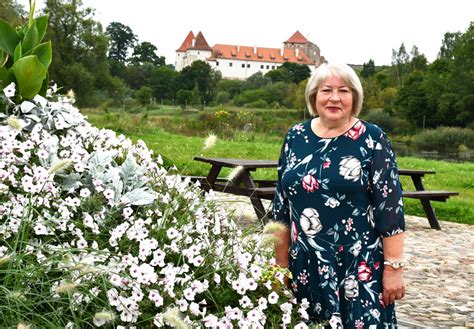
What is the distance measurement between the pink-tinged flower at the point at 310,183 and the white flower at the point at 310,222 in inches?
3.7

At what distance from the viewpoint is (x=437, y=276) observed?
212 inches

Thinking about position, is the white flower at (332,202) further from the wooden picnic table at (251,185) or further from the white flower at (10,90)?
the wooden picnic table at (251,185)

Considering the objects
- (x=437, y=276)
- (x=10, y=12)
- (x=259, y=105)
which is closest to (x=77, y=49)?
(x=10, y=12)

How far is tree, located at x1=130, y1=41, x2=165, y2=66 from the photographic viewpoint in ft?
280

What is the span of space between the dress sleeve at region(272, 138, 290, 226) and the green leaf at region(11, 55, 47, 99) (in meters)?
1.48

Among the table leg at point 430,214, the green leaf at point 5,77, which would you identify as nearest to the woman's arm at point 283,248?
the green leaf at point 5,77

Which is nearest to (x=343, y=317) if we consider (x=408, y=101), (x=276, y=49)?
(x=408, y=101)

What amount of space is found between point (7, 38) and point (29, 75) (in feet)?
1.59

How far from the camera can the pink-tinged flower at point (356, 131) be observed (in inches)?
104

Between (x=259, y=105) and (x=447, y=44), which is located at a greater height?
(x=447, y=44)

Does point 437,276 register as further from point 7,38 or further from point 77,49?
point 77,49

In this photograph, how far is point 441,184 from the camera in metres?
11.8

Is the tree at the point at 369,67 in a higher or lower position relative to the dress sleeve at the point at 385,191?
higher

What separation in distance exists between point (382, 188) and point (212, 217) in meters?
0.88
